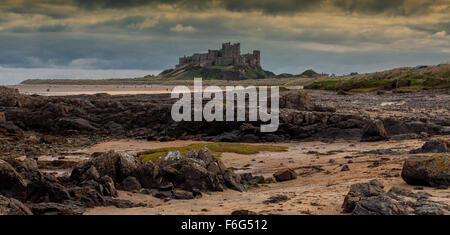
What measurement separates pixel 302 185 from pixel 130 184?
268 inches

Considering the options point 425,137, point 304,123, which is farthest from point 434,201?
point 304,123

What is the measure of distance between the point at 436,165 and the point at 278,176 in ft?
22.8

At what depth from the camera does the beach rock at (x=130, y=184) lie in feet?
56.5

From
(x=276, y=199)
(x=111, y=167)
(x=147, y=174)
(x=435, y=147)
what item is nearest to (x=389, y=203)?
(x=276, y=199)

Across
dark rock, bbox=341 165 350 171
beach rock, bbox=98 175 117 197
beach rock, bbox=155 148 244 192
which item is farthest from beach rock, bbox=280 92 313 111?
beach rock, bbox=98 175 117 197

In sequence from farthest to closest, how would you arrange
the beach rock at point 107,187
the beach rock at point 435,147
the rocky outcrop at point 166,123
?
the rocky outcrop at point 166,123 < the beach rock at point 435,147 < the beach rock at point 107,187

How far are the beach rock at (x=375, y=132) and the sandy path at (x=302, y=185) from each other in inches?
53.5

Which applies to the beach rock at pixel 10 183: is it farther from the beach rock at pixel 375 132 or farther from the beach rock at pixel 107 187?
the beach rock at pixel 375 132

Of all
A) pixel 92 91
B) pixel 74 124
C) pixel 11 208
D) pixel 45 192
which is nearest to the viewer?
pixel 11 208

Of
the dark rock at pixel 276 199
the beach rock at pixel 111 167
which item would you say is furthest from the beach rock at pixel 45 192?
the dark rock at pixel 276 199

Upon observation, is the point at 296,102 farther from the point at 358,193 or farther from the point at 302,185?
the point at 358,193

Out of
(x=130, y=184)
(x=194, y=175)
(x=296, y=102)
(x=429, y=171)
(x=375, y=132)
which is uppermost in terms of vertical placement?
(x=296, y=102)

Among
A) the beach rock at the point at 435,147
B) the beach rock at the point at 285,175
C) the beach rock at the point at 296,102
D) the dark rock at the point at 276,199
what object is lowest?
the beach rock at the point at 285,175

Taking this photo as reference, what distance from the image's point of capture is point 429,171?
14633 mm
